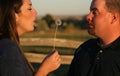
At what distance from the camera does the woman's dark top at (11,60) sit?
344 cm

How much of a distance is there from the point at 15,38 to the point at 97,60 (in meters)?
0.98

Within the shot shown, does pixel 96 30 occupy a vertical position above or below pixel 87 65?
above

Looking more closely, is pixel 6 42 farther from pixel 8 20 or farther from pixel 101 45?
pixel 101 45

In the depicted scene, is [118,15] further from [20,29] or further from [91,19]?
[20,29]

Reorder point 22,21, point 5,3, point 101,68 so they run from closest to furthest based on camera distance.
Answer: point 5,3 < point 22,21 < point 101,68

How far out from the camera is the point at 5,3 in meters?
3.70

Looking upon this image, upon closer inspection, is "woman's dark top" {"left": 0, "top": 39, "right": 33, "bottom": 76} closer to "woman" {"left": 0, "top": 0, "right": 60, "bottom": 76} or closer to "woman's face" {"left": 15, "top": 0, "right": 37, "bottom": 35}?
"woman" {"left": 0, "top": 0, "right": 60, "bottom": 76}

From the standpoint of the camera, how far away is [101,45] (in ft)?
14.2

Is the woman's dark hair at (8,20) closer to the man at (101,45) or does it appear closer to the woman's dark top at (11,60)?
the woman's dark top at (11,60)

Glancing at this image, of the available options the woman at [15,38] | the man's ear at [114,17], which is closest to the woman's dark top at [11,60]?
the woman at [15,38]

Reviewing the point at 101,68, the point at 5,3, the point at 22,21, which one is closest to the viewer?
the point at 5,3

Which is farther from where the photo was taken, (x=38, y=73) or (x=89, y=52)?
(x=89, y=52)

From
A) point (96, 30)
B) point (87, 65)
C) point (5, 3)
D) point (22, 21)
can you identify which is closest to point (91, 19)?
point (96, 30)

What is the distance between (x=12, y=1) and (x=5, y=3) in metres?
0.07
